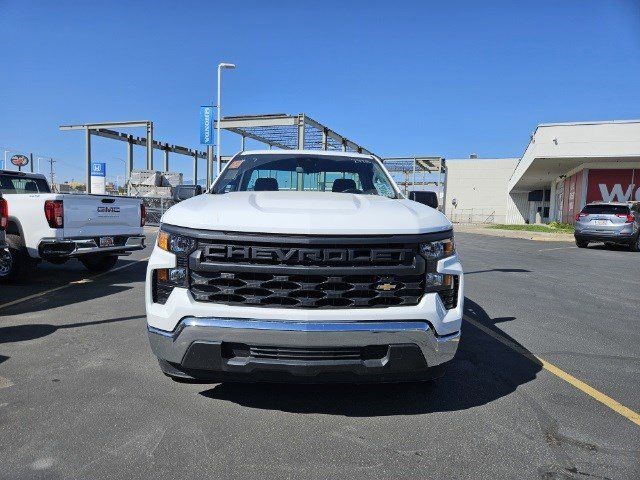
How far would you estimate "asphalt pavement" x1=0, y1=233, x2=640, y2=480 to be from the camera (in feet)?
8.29

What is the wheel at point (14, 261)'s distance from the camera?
7.15 meters

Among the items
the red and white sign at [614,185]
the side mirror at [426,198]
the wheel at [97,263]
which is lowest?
the wheel at [97,263]

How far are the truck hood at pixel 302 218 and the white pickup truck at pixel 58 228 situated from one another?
460 cm

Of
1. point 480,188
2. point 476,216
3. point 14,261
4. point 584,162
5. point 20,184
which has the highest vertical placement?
point 584,162

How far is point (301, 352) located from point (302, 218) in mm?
784

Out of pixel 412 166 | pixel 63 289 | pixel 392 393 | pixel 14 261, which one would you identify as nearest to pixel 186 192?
pixel 392 393

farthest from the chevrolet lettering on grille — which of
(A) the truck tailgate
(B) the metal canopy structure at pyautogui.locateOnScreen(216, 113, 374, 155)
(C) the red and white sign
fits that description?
(C) the red and white sign

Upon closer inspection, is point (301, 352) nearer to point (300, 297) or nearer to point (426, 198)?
point (300, 297)

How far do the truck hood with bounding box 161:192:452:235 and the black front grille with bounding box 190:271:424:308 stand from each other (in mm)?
276

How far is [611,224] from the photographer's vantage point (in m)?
16.4

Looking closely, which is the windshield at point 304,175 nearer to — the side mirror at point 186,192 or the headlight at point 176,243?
the side mirror at point 186,192

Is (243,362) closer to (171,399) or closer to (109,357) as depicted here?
(171,399)

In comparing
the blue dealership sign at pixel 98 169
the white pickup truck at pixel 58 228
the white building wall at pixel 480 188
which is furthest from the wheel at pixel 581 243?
the white building wall at pixel 480 188

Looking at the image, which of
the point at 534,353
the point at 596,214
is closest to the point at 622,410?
the point at 534,353
